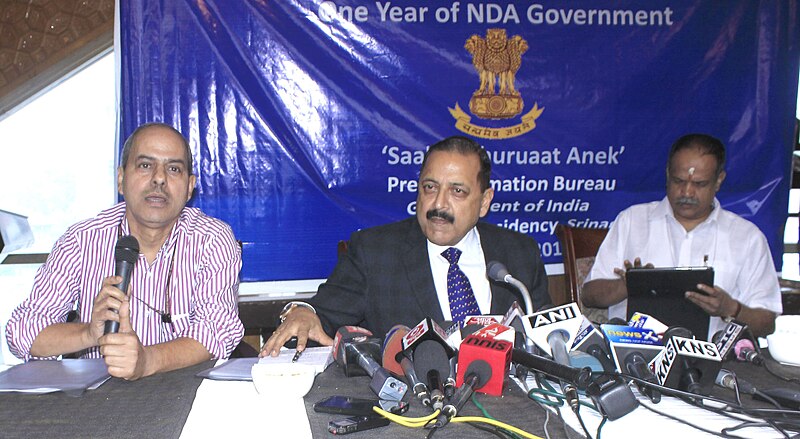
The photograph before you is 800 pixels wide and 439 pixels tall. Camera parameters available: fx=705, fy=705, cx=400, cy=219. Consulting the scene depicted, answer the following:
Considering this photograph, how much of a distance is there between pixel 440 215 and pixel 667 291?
778 millimetres

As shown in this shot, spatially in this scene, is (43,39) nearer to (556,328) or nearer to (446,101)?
(446,101)

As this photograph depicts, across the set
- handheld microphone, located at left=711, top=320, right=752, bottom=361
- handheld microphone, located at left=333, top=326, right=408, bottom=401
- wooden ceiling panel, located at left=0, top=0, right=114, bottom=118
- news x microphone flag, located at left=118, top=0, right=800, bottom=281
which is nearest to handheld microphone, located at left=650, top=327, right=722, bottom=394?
handheld microphone, located at left=711, top=320, right=752, bottom=361

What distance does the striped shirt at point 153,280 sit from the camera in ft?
6.95

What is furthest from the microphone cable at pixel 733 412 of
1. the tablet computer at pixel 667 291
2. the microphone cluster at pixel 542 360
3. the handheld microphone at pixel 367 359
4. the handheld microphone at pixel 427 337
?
the tablet computer at pixel 667 291

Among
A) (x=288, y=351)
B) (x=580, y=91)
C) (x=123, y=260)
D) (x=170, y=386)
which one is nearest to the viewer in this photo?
(x=170, y=386)

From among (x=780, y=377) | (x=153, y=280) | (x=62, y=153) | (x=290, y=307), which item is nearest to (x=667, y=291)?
(x=780, y=377)

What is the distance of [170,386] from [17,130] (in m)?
2.31

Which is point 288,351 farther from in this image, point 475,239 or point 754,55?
point 754,55

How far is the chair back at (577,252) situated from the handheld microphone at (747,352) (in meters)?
1.27

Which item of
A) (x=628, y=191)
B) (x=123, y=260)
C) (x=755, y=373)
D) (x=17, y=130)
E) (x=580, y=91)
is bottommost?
(x=755, y=373)

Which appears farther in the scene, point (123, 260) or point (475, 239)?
point (475, 239)

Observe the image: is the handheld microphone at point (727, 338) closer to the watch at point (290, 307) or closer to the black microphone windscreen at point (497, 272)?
the black microphone windscreen at point (497, 272)

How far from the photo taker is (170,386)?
5.40ft

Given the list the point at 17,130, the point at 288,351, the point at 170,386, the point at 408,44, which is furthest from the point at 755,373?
the point at 17,130
